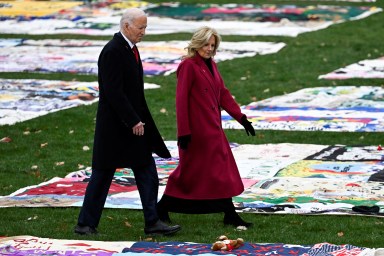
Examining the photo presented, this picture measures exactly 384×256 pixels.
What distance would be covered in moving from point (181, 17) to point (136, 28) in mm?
22442

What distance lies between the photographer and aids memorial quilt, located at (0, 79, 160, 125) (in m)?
17.8

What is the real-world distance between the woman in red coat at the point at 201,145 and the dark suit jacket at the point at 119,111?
21.6 inches

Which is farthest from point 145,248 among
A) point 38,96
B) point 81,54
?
point 81,54

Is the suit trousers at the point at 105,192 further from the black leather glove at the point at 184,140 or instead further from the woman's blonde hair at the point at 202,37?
the woman's blonde hair at the point at 202,37

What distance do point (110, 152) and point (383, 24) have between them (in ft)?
66.5

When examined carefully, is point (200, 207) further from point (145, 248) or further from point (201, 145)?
point (145, 248)

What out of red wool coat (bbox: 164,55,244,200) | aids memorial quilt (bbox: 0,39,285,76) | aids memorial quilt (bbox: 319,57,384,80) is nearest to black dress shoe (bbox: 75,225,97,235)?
red wool coat (bbox: 164,55,244,200)

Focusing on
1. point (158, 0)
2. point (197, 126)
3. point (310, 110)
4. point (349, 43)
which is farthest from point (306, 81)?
point (158, 0)

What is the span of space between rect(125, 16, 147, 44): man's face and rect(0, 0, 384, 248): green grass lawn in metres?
1.64

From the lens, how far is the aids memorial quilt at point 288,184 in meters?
11.0

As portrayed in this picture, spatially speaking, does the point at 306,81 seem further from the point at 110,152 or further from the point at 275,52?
the point at 110,152

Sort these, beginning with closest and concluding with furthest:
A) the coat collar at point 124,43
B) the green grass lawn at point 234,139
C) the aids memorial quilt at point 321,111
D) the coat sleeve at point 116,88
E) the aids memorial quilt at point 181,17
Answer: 1. the coat sleeve at point 116,88
2. the coat collar at point 124,43
3. the green grass lawn at point 234,139
4. the aids memorial quilt at point 321,111
5. the aids memorial quilt at point 181,17

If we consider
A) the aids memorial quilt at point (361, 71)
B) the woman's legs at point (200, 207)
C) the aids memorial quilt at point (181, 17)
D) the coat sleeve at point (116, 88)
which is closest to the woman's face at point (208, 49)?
the coat sleeve at point (116, 88)

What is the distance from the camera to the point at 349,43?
25547 millimetres
